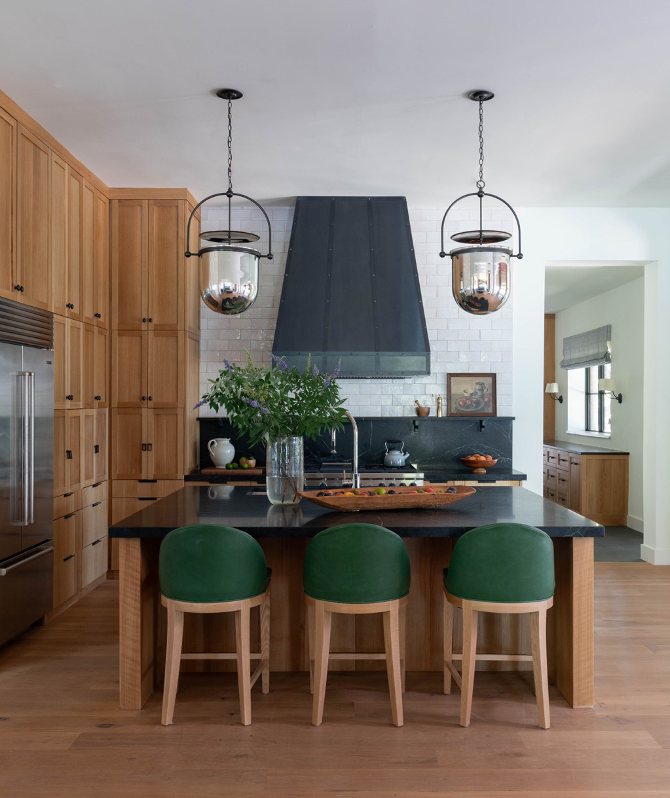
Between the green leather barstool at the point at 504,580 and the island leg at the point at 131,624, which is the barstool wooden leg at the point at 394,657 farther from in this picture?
the island leg at the point at 131,624

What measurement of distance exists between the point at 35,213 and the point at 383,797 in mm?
3603

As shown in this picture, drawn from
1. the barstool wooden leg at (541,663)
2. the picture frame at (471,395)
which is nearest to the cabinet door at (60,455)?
the barstool wooden leg at (541,663)

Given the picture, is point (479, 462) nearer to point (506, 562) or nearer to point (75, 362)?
point (506, 562)

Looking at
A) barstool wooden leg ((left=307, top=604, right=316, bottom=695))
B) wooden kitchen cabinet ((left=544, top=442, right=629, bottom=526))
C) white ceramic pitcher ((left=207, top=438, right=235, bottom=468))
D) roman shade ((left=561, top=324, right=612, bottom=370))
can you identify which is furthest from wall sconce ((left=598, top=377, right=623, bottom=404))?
barstool wooden leg ((left=307, top=604, right=316, bottom=695))

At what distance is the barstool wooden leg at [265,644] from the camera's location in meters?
3.20

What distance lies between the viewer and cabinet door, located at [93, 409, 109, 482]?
5195 millimetres

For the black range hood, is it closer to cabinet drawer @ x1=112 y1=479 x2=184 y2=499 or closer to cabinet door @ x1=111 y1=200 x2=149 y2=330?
cabinet door @ x1=111 y1=200 x2=149 y2=330

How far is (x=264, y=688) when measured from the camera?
127 inches

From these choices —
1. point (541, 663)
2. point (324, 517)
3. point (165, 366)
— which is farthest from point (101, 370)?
point (541, 663)

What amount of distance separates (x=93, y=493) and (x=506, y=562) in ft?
11.0

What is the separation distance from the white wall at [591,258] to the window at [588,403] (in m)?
2.84

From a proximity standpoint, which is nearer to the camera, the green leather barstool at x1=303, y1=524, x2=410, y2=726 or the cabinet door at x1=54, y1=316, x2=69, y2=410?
the green leather barstool at x1=303, y1=524, x2=410, y2=726

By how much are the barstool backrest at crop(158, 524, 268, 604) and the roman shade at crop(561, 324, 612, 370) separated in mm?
7065

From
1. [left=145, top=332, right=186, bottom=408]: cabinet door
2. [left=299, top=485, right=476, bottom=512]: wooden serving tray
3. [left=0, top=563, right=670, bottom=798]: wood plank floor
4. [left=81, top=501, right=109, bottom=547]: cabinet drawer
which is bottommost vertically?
[left=0, top=563, right=670, bottom=798]: wood plank floor
